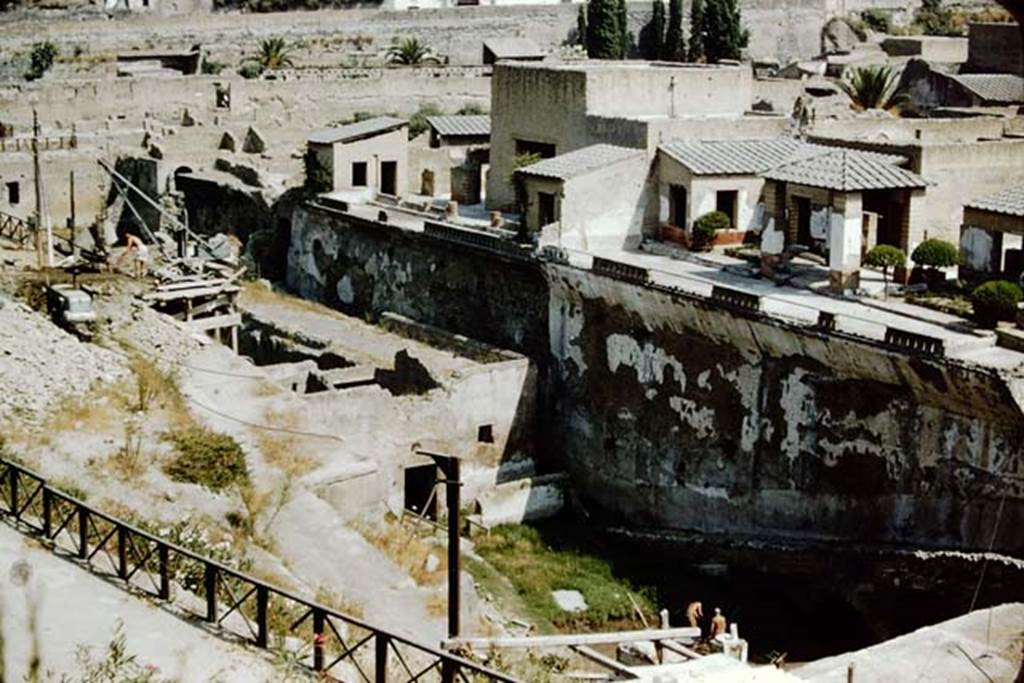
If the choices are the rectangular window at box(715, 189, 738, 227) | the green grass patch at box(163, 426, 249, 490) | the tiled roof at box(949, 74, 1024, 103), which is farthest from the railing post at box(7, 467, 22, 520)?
the tiled roof at box(949, 74, 1024, 103)

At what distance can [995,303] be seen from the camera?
74.9 feet

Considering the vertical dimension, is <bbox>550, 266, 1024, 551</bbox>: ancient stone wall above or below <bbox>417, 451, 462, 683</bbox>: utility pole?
below

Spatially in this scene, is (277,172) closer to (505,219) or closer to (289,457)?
(505,219)

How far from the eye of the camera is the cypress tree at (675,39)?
200ft

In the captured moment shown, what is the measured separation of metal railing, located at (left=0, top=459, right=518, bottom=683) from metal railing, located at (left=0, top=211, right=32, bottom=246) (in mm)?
15025

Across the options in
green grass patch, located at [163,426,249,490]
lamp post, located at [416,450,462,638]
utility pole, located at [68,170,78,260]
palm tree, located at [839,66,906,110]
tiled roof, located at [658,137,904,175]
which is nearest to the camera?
lamp post, located at [416,450,462,638]

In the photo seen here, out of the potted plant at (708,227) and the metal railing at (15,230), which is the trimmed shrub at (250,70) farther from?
the potted plant at (708,227)

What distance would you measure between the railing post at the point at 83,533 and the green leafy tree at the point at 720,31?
4767 cm

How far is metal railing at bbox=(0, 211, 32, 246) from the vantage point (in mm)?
29784

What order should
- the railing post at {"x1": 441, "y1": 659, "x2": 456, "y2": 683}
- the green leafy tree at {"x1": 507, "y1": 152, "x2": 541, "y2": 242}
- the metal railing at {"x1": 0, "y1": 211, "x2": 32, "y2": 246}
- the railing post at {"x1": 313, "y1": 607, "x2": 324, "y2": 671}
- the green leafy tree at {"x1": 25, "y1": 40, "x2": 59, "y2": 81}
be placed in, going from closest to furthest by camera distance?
the railing post at {"x1": 441, "y1": 659, "x2": 456, "y2": 683} < the railing post at {"x1": 313, "y1": 607, "x2": 324, "y2": 671} < the metal railing at {"x1": 0, "y1": 211, "x2": 32, "y2": 246} < the green leafy tree at {"x1": 507, "y1": 152, "x2": 541, "y2": 242} < the green leafy tree at {"x1": 25, "y1": 40, "x2": 59, "y2": 81}

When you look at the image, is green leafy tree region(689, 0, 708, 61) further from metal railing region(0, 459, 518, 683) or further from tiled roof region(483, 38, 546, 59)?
metal railing region(0, 459, 518, 683)

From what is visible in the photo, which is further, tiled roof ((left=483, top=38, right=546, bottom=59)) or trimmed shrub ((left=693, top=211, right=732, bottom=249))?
tiled roof ((left=483, top=38, right=546, bottom=59))

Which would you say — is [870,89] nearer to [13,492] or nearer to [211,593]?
[13,492]

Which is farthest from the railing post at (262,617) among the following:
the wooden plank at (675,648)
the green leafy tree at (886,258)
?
the green leafy tree at (886,258)
